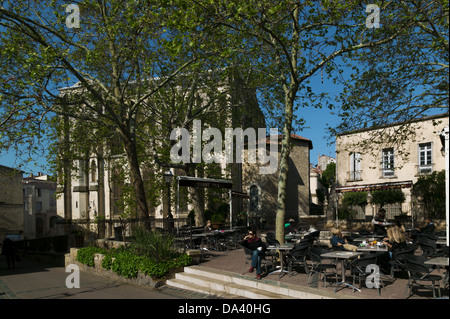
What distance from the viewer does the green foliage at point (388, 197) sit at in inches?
1087

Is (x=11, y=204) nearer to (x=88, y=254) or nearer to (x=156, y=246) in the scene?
(x=88, y=254)

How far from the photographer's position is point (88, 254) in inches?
616

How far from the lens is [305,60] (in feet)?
46.6

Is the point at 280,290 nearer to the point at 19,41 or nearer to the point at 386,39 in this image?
the point at 386,39

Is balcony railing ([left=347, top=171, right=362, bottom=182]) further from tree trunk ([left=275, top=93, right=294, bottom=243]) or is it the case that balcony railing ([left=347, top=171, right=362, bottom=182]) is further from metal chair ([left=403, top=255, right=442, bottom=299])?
metal chair ([left=403, top=255, right=442, bottom=299])

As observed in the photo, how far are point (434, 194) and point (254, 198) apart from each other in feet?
47.4

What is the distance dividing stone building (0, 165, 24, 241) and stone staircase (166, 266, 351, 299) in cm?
3569

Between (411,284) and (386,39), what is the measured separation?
301 inches

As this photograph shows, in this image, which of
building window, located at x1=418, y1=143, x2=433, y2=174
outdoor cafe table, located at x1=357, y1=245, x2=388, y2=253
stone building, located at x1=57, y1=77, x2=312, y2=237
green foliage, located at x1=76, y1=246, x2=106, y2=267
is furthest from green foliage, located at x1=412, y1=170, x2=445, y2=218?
green foliage, located at x1=76, y1=246, x2=106, y2=267

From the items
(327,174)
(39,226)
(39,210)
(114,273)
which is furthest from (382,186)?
(39,210)

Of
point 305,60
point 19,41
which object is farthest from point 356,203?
point 19,41

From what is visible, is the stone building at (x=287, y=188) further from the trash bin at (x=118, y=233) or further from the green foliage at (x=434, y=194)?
the trash bin at (x=118, y=233)

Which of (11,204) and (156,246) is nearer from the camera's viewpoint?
(156,246)

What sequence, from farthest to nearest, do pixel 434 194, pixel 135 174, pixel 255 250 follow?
pixel 434 194 → pixel 135 174 → pixel 255 250
